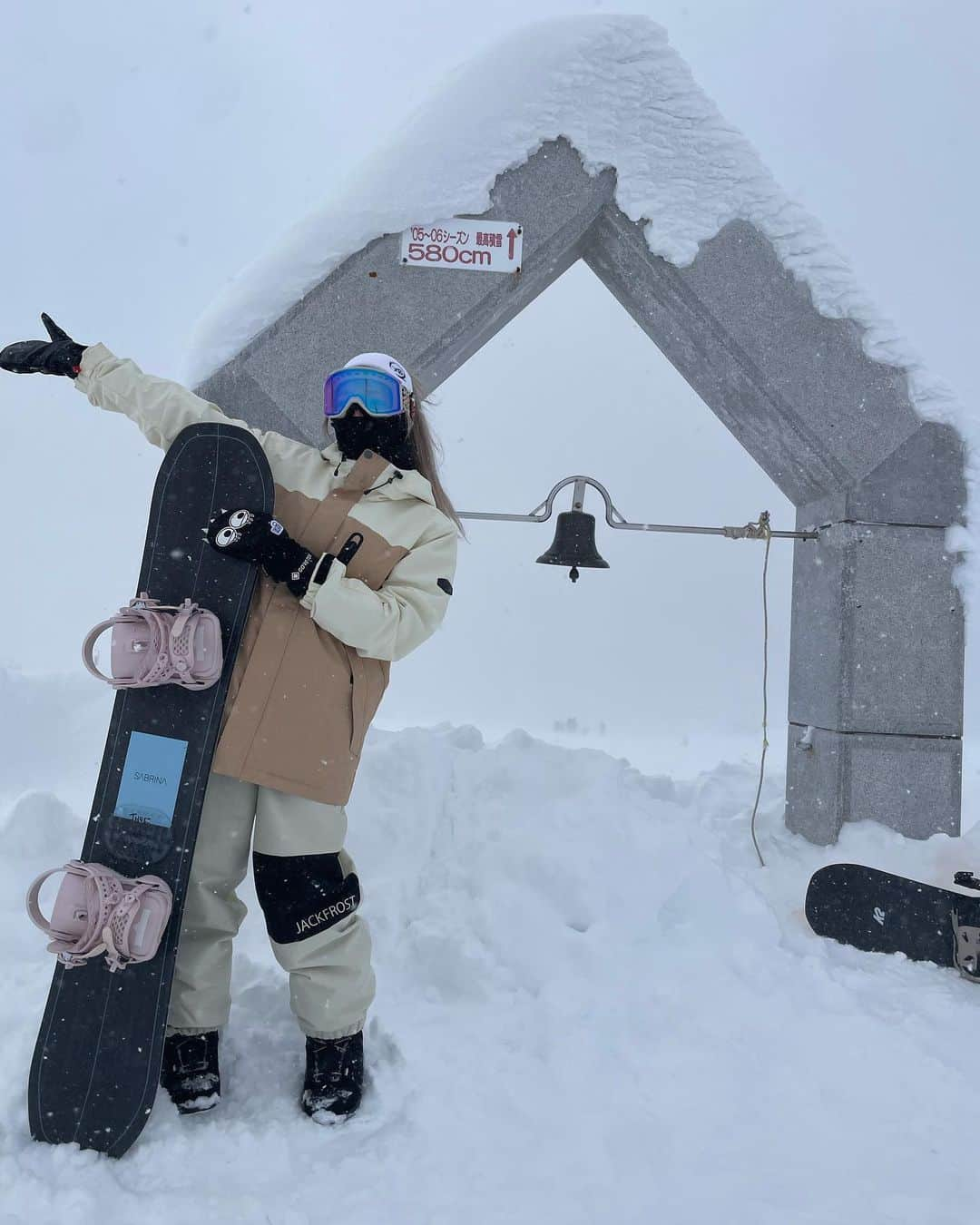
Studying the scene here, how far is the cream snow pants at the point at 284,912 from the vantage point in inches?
85.1

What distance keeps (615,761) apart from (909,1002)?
6.45 ft

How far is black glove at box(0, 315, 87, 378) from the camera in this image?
8.15 ft

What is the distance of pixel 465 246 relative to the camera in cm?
379

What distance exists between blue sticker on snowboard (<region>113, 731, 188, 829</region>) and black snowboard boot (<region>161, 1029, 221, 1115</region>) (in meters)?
0.58

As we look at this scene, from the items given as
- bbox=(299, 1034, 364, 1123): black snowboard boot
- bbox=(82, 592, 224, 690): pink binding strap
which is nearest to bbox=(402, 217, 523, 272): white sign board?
bbox=(82, 592, 224, 690): pink binding strap

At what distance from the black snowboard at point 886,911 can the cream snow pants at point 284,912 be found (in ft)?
6.49

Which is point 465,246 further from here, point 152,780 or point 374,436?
point 152,780

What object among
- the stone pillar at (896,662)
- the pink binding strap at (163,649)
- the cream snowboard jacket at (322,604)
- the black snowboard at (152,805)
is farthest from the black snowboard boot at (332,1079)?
the stone pillar at (896,662)

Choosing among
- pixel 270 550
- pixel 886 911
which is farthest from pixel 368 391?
pixel 886 911

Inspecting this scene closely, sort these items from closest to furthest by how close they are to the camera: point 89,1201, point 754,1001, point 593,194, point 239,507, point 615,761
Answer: point 89,1201 → point 239,507 → point 754,1001 → point 593,194 → point 615,761

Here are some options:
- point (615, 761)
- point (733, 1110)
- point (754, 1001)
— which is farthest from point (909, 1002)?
point (615, 761)

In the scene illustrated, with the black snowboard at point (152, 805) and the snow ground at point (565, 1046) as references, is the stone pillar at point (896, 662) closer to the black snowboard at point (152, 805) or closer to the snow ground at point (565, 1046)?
the snow ground at point (565, 1046)

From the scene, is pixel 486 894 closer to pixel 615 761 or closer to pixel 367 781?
pixel 367 781

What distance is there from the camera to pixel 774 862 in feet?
12.9
